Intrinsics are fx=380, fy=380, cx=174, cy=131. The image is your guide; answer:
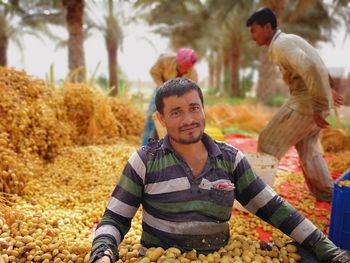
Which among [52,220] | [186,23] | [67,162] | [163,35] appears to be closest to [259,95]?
[186,23]

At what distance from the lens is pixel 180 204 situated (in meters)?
1.83

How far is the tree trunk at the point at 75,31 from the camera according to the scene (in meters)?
9.53

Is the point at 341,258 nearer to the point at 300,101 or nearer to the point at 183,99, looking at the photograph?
the point at 183,99

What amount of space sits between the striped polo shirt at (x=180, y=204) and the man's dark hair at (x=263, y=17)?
1835mm

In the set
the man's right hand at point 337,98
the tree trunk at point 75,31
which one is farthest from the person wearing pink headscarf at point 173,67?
the tree trunk at point 75,31

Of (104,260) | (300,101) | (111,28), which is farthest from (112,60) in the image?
(104,260)

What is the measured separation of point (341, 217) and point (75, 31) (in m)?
8.75

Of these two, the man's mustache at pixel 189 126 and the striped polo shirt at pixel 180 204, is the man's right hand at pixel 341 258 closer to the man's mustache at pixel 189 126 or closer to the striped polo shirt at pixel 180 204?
the striped polo shirt at pixel 180 204

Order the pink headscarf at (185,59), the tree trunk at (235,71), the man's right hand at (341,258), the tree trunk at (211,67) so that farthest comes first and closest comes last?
the tree trunk at (211,67)
the tree trunk at (235,71)
the pink headscarf at (185,59)
the man's right hand at (341,258)

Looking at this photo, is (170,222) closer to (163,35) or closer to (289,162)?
(289,162)

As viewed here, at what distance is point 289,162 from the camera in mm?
5734

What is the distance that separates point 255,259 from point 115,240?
0.69 metres

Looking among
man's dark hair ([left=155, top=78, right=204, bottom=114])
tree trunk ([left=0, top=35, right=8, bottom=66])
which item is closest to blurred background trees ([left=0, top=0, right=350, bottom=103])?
tree trunk ([left=0, top=35, right=8, bottom=66])

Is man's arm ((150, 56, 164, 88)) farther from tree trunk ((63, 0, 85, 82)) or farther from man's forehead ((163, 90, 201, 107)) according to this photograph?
tree trunk ((63, 0, 85, 82))
